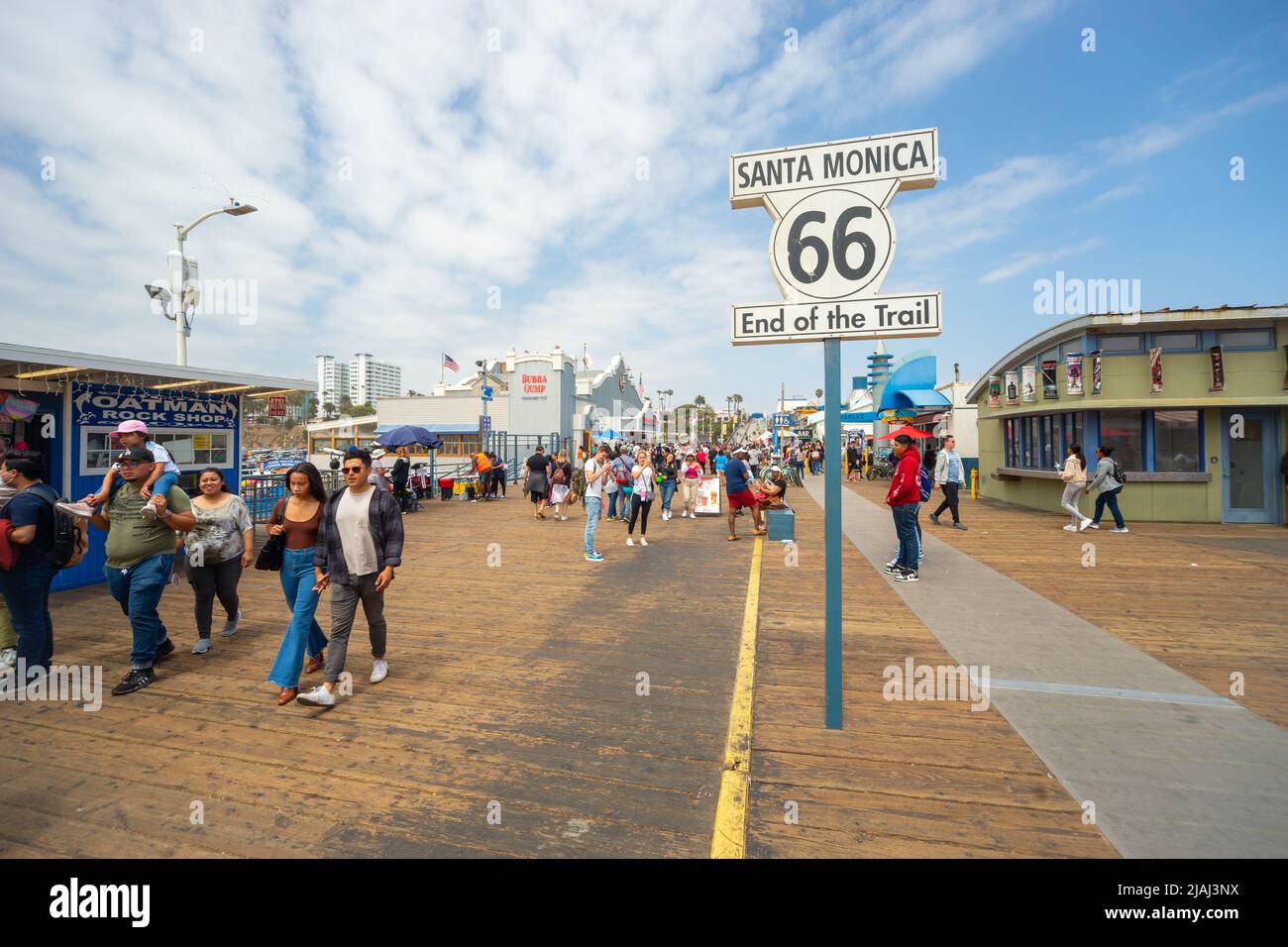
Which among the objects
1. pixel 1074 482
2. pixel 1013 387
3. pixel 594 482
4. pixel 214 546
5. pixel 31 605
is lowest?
pixel 31 605

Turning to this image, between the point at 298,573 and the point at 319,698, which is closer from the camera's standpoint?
the point at 319,698

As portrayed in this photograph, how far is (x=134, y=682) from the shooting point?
4.35m

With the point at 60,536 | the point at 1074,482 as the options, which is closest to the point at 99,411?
the point at 60,536

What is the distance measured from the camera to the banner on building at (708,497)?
15766 mm

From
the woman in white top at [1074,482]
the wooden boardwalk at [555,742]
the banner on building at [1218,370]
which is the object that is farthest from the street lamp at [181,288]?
the banner on building at [1218,370]

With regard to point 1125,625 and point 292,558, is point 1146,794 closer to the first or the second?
point 1125,625

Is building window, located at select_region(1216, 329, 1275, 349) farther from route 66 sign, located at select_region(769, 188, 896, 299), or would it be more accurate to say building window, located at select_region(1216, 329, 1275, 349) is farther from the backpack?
the backpack

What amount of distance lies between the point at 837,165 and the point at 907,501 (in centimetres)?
506

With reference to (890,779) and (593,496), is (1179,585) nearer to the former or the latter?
(890,779)

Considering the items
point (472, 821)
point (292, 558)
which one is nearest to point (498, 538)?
point (292, 558)

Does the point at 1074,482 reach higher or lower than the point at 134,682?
higher

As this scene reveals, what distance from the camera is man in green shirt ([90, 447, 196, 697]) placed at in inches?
175
